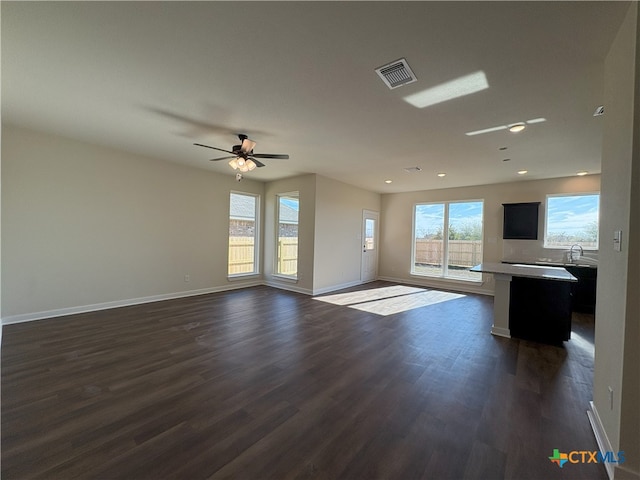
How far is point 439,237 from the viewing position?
730cm

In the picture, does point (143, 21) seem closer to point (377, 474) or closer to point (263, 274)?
point (377, 474)

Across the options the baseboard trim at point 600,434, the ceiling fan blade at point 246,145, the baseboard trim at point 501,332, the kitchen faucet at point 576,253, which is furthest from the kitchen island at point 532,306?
the ceiling fan blade at point 246,145

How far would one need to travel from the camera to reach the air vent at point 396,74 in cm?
213

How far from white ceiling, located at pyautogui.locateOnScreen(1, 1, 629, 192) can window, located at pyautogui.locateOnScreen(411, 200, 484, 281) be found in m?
2.84

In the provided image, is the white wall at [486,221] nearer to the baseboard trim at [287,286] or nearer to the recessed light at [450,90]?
the baseboard trim at [287,286]

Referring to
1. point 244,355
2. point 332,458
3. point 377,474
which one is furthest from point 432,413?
point 244,355

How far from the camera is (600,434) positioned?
176 centimetres

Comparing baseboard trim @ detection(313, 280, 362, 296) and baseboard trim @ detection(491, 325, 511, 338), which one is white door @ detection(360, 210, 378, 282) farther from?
baseboard trim @ detection(491, 325, 511, 338)

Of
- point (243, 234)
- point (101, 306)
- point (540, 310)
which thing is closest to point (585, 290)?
point (540, 310)

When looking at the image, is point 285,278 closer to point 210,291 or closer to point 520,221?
point 210,291

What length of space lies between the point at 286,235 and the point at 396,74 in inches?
199

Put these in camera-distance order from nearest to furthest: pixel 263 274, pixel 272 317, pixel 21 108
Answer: pixel 21 108, pixel 272 317, pixel 263 274

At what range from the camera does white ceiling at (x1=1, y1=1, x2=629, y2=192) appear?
169 centimetres

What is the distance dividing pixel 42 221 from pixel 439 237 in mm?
8168
